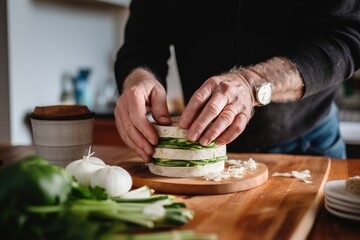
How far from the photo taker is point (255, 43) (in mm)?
1708

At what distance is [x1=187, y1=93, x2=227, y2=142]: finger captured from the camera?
1.19 metres

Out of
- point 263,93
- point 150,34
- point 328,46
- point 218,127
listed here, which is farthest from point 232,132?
point 150,34

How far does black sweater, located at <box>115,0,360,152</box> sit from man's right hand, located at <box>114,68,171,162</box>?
0.29m

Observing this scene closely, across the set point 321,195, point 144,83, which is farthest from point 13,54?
point 321,195

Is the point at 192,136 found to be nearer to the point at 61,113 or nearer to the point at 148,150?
the point at 148,150

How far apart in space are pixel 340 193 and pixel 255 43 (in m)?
0.80

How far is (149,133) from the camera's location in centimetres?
126

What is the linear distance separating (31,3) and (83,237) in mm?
2222

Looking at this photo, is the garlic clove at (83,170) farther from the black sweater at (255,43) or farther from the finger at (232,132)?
the black sweater at (255,43)

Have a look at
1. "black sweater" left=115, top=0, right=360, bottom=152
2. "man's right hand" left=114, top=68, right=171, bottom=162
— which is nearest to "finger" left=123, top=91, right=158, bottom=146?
"man's right hand" left=114, top=68, right=171, bottom=162

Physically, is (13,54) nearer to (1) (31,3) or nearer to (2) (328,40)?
(1) (31,3)

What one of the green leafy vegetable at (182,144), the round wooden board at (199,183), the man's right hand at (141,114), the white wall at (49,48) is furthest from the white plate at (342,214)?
the white wall at (49,48)

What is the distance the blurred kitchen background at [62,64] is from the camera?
2570 millimetres

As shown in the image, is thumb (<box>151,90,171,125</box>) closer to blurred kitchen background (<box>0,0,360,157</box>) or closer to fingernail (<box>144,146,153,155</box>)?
fingernail (<box>144,146,153,155</box>)
